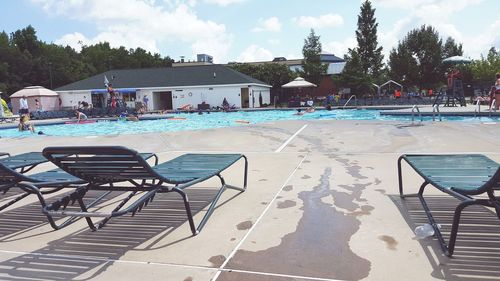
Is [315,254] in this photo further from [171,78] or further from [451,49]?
[451,49]

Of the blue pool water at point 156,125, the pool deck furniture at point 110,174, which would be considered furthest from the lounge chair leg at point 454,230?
the blue pool water at point 156,125

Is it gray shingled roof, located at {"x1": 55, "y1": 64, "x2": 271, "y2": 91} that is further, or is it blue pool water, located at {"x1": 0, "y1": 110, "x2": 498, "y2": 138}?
gray shingled roof, located at {"x1": 55, "y1": 64, "x2": 271, "y2": 91}

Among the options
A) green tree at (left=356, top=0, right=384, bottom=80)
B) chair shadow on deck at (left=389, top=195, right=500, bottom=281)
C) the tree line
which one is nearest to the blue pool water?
chair shadow on deck at (left=389, top=195, right=500, bottom=281)

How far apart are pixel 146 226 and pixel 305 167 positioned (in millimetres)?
3207

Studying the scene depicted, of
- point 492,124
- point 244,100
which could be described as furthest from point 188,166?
point 244,100

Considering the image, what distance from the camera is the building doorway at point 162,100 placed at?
4238 cm

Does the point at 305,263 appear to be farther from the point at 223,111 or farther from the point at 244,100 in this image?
the point at 244,100

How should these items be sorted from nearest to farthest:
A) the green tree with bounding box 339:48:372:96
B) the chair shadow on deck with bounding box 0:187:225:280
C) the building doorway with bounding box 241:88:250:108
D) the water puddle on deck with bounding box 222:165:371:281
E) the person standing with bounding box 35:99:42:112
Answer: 1. the water puddle on deck with bounding box 222:165:371:281
2. the chair shadow on deck with bounding box 0:187:225:280
3. the person standing with bounding box 35:99:42:112
4. the building doorway with bounding box 241:88:250:108
5. the green tree with bounding box 339:48:372:96

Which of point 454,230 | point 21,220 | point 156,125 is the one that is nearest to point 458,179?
point 454,230

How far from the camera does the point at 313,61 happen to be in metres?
48.1

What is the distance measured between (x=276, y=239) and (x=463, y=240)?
1.49 metres

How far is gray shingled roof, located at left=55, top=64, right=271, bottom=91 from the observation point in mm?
40625

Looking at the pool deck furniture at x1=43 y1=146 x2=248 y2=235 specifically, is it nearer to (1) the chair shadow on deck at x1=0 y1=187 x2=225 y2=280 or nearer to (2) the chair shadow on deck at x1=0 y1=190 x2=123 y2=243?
(1) the chair shadow on deck at x1=0 y1=187 x2=225 y2=280

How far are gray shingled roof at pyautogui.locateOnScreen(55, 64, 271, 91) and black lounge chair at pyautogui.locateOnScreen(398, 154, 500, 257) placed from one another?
3530 cm
